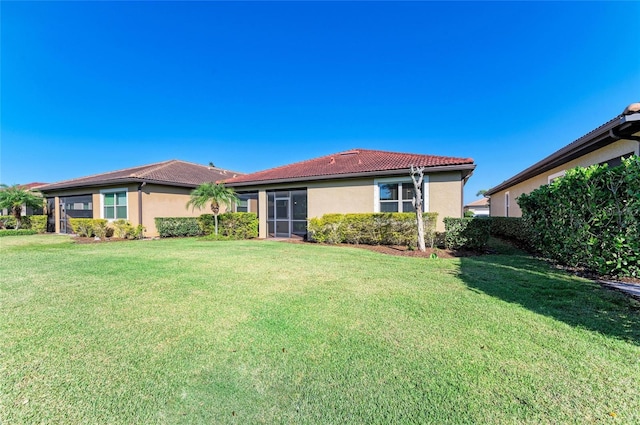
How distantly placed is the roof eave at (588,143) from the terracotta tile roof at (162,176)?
18.2 m

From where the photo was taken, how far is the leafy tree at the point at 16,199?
17734 millimetres

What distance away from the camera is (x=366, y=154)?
16.4 meters

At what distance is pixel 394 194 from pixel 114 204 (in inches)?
647

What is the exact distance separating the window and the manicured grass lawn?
11.9 meters

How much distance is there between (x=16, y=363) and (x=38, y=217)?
24.5m

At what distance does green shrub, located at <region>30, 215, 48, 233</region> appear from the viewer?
19.3 metres

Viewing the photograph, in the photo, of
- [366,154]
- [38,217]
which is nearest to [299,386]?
[366,154]

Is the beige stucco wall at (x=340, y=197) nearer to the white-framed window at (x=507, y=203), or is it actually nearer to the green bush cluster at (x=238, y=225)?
the green bush cluster at (x=238, y=225)

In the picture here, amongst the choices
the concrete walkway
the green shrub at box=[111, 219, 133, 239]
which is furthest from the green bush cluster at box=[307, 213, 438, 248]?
the green shrub at box=[111, 219, 133, 239]

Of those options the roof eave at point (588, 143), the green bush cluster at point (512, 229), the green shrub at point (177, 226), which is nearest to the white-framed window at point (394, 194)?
the green bush cluster at point (512, 229)

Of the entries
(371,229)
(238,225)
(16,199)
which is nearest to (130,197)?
(238,225)

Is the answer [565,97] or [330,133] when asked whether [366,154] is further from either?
[565,97]

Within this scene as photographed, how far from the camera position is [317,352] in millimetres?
2764

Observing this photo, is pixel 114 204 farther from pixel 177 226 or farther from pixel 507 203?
pixel 507 203
